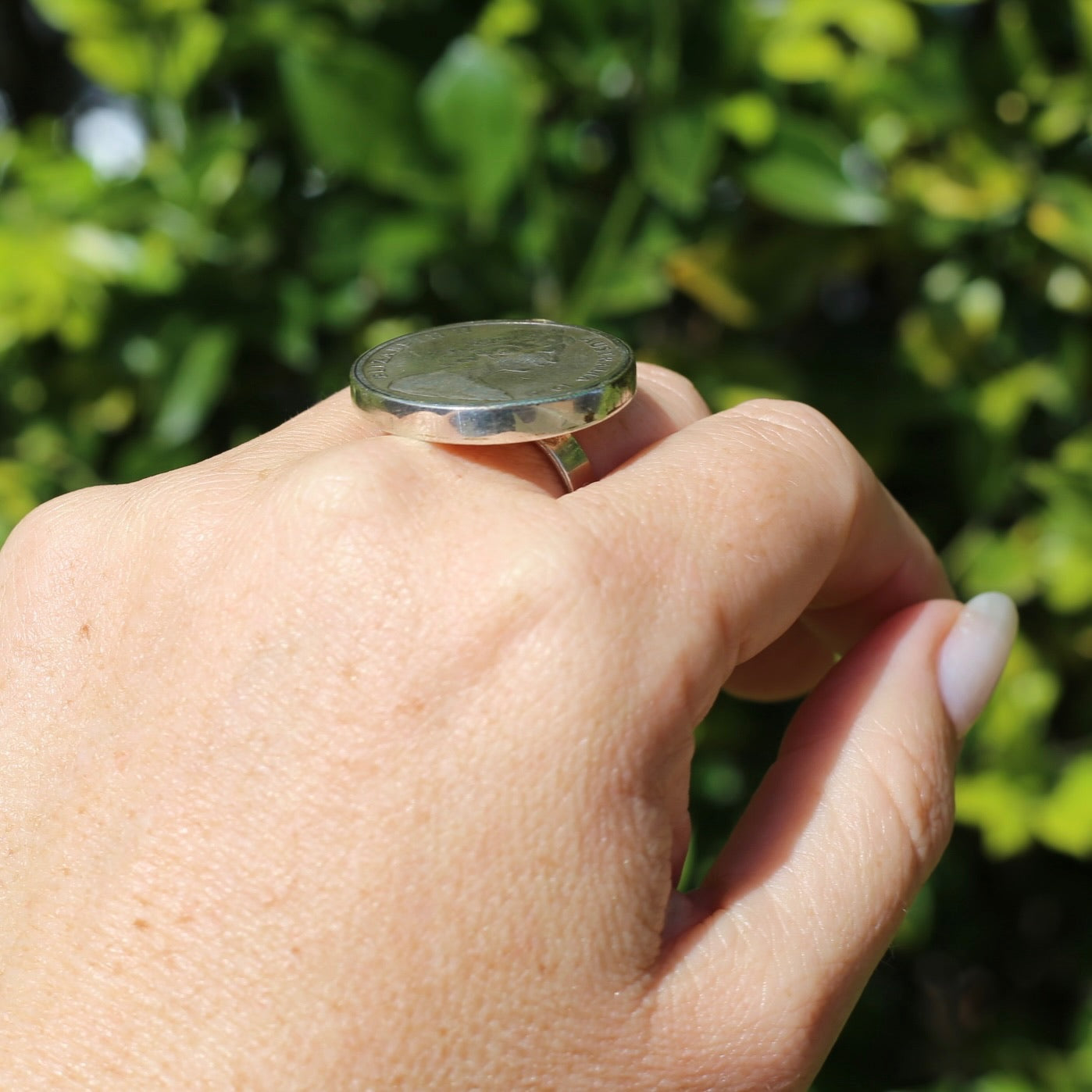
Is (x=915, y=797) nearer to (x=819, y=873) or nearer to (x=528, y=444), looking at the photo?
(x=819, y=873)

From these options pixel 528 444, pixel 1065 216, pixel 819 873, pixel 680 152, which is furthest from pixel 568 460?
pixel 1065 216

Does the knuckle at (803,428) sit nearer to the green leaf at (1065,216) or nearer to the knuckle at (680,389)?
the knuckle at (680,389)

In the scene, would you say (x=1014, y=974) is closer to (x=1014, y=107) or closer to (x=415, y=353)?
(x=1014, y=107)

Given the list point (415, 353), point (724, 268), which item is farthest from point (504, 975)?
point (724, 268)

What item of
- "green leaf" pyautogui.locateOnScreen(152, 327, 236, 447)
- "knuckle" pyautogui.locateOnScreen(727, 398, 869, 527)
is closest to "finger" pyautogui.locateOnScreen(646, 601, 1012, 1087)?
"knuckle" pyautogui.locateOnScreen(727, 398, 869, 527)

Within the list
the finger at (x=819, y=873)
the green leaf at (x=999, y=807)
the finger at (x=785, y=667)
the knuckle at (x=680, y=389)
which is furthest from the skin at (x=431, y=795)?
the green leaf at (x=999, y=807)

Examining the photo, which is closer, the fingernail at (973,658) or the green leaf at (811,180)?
the fingernail at (973,658)

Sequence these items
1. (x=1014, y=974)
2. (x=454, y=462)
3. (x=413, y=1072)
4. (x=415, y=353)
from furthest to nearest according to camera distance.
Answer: (x=1014, y=974) → (x=415, y=353) → (x=454, y=462) → (x=413, y=1072)
